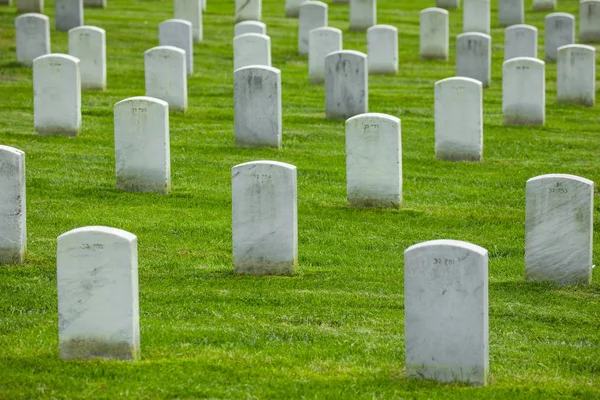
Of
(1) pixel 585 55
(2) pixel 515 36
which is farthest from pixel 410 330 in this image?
(2) pixel 515 36

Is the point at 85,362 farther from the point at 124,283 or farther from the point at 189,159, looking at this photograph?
the point at 189,159

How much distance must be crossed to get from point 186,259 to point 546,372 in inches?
164

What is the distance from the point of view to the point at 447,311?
7.99m

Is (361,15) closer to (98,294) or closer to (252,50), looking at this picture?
(252,50)

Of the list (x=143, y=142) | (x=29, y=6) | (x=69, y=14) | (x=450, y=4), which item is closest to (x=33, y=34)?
(x=69, y=14)

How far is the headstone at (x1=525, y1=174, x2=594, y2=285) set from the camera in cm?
1057

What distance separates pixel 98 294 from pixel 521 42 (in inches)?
669

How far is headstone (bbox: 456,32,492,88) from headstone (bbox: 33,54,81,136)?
8.52m

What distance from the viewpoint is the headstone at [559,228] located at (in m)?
10.6

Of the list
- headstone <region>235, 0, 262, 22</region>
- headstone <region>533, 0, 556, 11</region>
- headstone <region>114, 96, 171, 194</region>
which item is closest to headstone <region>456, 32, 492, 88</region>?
headstone <region>235, 0, 262, 22</region>

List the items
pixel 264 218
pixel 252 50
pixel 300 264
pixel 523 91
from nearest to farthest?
pixel 264 218 < pixel 300 264 < pixel 523 91 < pixel 252 50

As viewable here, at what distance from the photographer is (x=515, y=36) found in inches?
940

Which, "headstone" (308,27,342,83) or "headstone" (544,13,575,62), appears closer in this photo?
Result: "headstone" (308,27,342,83)

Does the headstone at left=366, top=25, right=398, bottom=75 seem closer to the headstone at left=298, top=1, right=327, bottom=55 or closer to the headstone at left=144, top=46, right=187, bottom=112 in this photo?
the headstone at left=298, top=1, right=327, bottom=55
